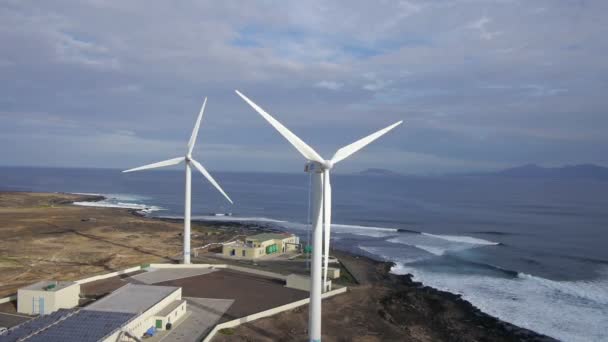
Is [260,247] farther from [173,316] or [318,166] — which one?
[318,166]

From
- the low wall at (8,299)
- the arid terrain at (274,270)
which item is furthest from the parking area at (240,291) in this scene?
the low wall at (8,299)

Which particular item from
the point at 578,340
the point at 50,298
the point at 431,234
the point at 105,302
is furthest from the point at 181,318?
the point at 431,234

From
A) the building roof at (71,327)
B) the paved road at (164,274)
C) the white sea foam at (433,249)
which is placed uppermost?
the building roof at (71,327)

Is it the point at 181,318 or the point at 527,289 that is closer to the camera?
the point at 181,318

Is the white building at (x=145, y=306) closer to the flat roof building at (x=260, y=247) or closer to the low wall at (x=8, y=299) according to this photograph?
the low wall at (x=8, y=299)

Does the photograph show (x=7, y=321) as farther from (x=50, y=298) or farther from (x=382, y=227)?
(x=382, y=227)

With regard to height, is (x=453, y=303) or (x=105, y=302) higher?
(x=105, y=302)
